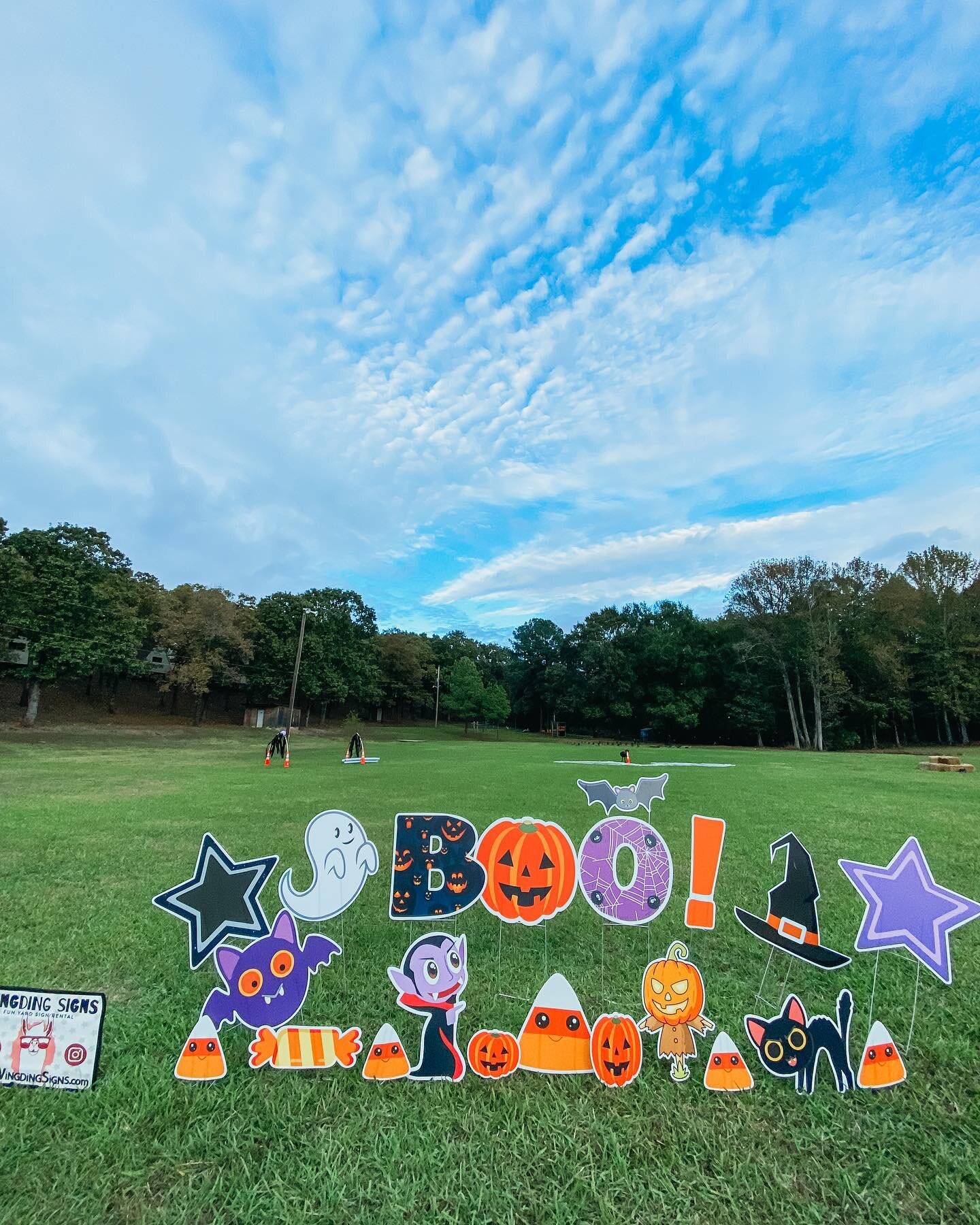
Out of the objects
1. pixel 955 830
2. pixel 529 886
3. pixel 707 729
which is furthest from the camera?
pixel 707 729

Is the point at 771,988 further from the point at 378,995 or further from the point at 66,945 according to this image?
the point at 66,945

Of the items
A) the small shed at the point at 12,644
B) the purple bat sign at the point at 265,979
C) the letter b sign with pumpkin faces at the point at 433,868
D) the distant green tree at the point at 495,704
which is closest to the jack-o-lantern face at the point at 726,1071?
the letter b sign with pumpkin faces at the point at 433,868

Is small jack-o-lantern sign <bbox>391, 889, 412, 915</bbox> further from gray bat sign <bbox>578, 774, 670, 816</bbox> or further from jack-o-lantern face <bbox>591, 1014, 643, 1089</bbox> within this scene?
gray bat sign <bbox>578, 774, 670, 816</bbox>

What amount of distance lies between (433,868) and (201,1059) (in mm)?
1249

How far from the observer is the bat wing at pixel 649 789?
4.34 m

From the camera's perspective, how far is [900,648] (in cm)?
4012

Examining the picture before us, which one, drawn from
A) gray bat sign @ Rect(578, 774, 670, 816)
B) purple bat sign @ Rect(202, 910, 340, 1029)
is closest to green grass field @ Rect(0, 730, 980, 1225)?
purple bat sign @ Rect(202, 910, 340, 1029)

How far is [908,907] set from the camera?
2842mm

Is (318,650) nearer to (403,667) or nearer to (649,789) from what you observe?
(403,667)

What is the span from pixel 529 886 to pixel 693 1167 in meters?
1.27

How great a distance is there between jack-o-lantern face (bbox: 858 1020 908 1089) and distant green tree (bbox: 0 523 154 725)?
30.7m

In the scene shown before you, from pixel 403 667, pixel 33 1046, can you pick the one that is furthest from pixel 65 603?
pixel 33 1046

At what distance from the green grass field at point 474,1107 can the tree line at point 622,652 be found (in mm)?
26200

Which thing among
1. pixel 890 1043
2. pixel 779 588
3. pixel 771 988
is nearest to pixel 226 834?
pixel 771 988
